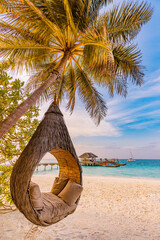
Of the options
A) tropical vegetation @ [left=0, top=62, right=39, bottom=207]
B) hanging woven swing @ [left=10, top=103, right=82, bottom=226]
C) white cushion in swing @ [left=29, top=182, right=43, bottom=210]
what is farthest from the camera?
tropical vegetation @ [left=0, top=62, right=39, bottom=207]

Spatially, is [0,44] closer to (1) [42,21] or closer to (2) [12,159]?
(1) [42,21]

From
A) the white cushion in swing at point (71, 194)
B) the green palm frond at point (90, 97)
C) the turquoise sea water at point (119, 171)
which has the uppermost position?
the green palm frond at point (90, 97)

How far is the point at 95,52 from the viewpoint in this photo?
2.45m

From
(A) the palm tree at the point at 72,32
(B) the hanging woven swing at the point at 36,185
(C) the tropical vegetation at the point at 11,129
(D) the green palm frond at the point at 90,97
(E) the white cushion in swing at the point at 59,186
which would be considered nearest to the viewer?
(B) the hanging woven swing at the point at 36,185

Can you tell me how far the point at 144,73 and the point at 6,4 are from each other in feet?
8.87

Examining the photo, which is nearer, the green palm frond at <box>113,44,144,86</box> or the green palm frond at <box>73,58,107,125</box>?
the green palm frond at <box>113,44,144,86</box>

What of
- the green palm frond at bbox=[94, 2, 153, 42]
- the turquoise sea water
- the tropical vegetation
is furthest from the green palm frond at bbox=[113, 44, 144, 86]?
the turquoise sea water

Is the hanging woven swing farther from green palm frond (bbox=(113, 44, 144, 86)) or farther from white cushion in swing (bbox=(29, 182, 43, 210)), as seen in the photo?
green palm frond (bbox=(113, 44, 144, 86))

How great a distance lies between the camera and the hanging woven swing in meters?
1.46

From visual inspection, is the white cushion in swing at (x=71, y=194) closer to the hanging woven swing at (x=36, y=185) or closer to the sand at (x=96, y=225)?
the hanging woven swing at (x=36, y=185)

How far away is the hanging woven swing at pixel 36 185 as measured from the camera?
1.46 meters

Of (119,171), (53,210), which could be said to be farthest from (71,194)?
(119,171)

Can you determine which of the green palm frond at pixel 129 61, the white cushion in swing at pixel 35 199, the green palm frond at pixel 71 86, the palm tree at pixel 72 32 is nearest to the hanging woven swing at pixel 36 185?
the white cushion in swing at pixel 35 199

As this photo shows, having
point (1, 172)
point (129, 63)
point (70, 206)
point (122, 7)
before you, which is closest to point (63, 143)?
point (70, 206)
